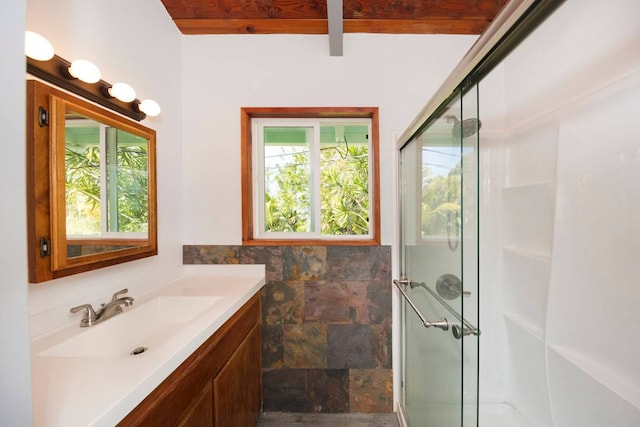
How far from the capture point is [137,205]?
1.27m

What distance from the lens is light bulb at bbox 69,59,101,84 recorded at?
3.07ft

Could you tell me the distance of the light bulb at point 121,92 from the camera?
3.62ft

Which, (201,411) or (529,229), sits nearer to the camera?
(201,411)

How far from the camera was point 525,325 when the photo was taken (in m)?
1.38

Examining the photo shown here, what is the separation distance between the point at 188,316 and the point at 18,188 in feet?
3.42

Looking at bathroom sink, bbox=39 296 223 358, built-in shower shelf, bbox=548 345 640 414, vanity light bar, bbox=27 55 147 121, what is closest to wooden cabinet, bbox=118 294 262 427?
bathroom sink, bbox=39 296 223 358

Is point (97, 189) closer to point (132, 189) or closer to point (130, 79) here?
point (132, 189)

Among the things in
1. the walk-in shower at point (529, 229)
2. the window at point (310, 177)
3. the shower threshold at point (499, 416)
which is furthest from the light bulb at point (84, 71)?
the shower threshold at point (499, 416)

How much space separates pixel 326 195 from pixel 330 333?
938mm

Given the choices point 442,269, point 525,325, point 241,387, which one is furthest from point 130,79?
point 525,325

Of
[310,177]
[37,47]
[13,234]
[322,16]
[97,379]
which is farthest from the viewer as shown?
[310,177]

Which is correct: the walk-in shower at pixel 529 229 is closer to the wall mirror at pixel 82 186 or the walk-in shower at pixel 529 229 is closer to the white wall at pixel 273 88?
the white wall at pixel 273 88

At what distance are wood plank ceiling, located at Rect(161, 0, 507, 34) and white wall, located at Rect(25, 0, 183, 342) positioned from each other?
199 millimetres

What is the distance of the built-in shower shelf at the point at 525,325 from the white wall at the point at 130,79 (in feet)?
6.45
